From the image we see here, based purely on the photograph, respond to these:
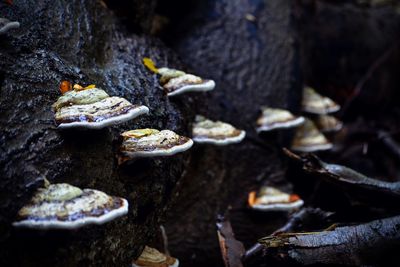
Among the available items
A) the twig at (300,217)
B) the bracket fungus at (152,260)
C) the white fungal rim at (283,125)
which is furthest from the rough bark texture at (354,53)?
the bracket fungus at (152,260)

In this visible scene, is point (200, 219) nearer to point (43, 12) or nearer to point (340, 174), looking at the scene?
point (340, 174)

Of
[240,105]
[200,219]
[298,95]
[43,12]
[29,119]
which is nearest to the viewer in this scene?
[29,119]

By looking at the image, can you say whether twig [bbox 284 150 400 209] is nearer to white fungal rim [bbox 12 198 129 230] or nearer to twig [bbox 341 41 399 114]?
white fungal rim [bbox 12 198 129 230]

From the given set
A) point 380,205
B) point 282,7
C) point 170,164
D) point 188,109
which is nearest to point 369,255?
point 380,205

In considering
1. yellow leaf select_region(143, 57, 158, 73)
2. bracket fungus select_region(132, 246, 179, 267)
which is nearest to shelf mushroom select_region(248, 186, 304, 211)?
bracket fungus select_region(132, 246, 179, 267)

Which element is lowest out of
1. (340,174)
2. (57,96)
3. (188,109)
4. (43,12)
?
(340,174)

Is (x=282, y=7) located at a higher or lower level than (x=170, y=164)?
higher

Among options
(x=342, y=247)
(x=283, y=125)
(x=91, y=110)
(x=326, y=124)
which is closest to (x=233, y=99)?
(x=283, y=125)

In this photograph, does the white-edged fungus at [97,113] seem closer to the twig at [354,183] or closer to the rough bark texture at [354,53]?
the twig at [354,183]
